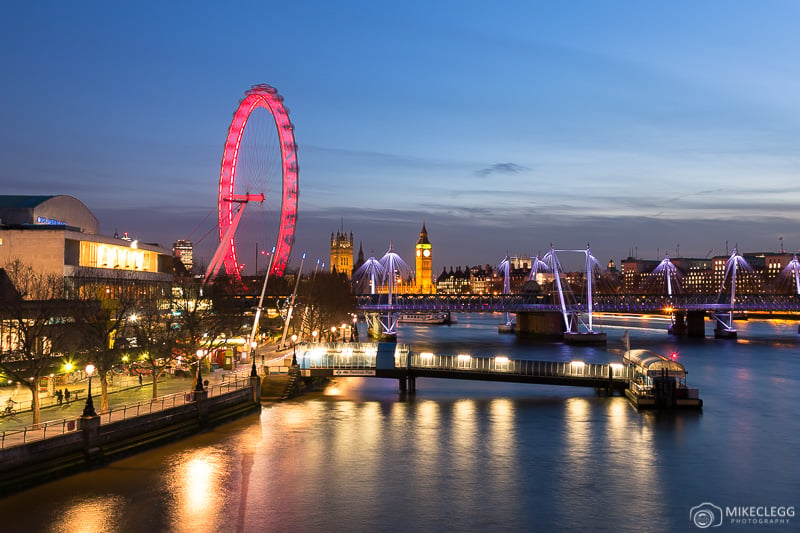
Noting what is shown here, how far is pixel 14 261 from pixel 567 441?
45.2 metres

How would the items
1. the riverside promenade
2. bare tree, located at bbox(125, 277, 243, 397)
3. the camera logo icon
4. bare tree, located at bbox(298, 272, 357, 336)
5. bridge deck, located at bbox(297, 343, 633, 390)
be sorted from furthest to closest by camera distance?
bare tree, located at bbox(298, 272, 357, 336) < bridge deck, located at bbox(297, 343, 633, 390) < bare tree, located at bbox(125, 277, 243, 397) < the riverside promenade < the camera logo icon

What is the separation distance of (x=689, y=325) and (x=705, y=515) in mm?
116429

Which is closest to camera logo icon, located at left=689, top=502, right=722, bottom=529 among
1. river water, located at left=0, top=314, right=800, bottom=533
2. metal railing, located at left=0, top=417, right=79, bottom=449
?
river water, located at left=0, top=314, right=800, bottom=533

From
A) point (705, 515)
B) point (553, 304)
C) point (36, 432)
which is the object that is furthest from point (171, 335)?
point (553, 304)

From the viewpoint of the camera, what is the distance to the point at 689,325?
141375 millimetres

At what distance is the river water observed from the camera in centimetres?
2894

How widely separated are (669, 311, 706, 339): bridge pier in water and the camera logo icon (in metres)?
111

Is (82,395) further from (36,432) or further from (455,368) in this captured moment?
(455,368)

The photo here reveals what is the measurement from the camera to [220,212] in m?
78.9

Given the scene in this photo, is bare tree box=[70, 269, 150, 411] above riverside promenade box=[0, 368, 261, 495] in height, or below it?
above

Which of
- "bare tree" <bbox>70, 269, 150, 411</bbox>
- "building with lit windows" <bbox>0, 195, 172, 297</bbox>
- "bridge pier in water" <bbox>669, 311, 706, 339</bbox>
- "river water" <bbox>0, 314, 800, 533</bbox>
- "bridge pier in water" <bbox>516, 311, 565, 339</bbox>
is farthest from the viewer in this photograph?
"bridge pier in water" <bbox>516, 311, 565, 339</bbox>

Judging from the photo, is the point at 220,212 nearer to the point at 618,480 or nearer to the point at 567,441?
the point at 567,441

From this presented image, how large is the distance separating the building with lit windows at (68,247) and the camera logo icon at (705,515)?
1786 inches

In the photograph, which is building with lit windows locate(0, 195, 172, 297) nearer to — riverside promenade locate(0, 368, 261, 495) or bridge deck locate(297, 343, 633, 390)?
bridge deck locate(297, 343, 633, 390)
